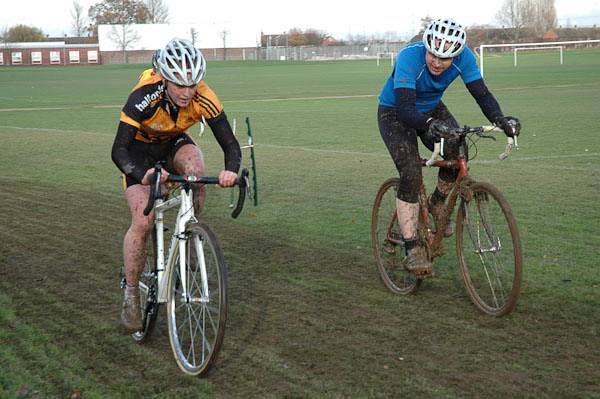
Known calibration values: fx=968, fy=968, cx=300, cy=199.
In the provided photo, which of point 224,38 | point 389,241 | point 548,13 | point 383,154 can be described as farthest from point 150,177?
point 548,13

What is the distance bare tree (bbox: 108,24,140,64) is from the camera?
4953 inches

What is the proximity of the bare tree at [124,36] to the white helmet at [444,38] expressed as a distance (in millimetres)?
121131

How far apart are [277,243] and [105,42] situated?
121551 millimetres

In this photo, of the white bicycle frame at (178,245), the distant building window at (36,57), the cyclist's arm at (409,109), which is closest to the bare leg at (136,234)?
the white bicycle frame at (178,245)

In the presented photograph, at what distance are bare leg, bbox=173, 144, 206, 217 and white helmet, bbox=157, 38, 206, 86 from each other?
0.75 metres

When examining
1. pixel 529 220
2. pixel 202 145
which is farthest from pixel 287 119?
pixel 529 220

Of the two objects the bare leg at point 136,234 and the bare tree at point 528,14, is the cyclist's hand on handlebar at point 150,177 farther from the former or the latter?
the bare tree at point 528,14

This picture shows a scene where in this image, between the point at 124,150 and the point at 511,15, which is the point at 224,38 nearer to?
the point at 511,15

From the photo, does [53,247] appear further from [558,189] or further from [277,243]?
[558,189]

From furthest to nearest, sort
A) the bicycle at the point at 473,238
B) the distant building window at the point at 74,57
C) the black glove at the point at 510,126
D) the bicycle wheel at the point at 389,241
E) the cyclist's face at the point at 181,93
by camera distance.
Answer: the distant building window at the point at 74,57, the bicycle wheel at the point at 389,241, the black glove at the point at 510,126, the bicycle at the point at 473,238, the cyclist's face at the point at 181,93

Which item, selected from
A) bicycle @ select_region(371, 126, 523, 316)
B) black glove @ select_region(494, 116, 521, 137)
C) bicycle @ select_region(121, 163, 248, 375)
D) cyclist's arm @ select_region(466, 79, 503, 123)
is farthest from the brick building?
bicycle @ select_region(121, 163, 248, 375)

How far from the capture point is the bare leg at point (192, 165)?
643 centimetres

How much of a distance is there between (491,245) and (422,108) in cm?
125

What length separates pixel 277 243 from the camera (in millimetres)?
9789
